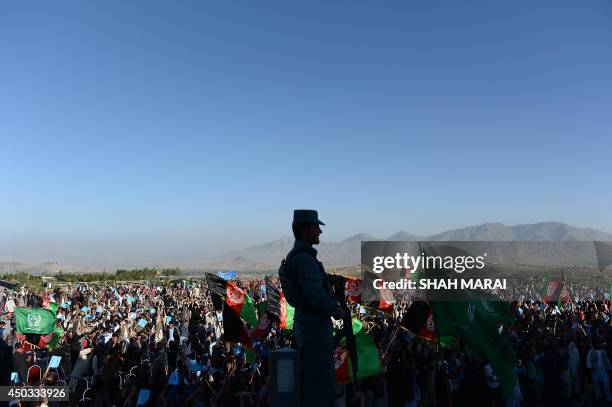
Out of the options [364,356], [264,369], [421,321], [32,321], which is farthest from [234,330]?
[32,321]

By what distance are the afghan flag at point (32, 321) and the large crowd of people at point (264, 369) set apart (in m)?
0.43

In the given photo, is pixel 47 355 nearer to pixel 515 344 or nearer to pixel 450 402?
pixel 450 402

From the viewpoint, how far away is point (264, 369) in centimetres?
903

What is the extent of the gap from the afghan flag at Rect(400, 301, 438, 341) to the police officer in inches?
287

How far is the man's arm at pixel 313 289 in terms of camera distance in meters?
3.26

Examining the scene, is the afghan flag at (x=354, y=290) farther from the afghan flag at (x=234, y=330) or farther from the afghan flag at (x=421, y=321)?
the afghan flag at (x=234, y=330)

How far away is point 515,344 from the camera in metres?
12.5

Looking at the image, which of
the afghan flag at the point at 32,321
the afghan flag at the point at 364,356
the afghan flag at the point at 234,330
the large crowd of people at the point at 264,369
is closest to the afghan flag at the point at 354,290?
the large crowd of people at the point at 264,369

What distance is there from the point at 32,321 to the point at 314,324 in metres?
11.9

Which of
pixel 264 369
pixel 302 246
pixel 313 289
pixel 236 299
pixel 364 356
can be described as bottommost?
pixel 264 369

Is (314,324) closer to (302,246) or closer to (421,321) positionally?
(302,246)

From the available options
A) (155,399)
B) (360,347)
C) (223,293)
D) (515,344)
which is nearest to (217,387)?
(155,399)

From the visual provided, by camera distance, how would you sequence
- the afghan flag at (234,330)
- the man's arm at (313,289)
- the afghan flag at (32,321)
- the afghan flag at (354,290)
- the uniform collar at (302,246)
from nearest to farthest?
the man's arm at (313,289) < the uniform collar at (302,246) < the afghan flag at (234,330) < the afghan flag at (32,321) < the afghan flag at (354,290)

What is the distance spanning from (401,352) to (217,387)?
19.1ft
